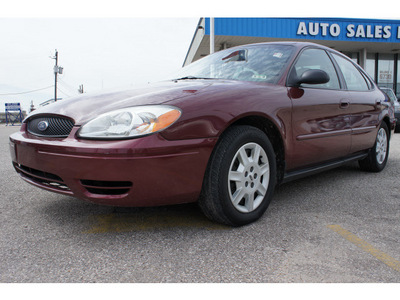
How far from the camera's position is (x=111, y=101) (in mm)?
2027

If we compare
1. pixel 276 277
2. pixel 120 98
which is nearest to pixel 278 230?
pixel 276 277

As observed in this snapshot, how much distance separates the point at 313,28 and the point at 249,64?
13867mm

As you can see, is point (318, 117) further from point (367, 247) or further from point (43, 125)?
point (43, 125)

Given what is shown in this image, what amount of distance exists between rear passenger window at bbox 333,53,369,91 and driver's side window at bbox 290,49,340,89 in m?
0.23

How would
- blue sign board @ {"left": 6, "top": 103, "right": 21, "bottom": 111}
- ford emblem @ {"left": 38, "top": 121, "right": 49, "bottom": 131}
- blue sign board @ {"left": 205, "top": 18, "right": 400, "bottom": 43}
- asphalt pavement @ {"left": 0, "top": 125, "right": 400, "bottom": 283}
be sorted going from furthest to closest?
blue sign board @ {"left": 6, "top": 103, "right": 21, "bottom": 111}, blue sign board @ {"left": 205, "top": 18, "right": 400, "bottom": 43}, ford emblem @ {"left": 38, "top": 121, "right": 49, "bottom": 131}, asphalt pavement @ {"left": 0, "top": 125, "right": 400, "bottom": 283}

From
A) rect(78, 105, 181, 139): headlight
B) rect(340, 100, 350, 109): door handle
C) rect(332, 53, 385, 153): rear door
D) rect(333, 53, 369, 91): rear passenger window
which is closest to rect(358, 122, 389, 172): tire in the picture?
rect(332, 53, 385, 153): rear door

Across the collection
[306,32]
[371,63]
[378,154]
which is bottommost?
[378,154]

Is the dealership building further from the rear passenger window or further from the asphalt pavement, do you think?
the asphalt pavement

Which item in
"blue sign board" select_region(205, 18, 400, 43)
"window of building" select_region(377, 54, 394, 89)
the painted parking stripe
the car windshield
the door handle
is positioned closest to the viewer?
the painted parking stripe

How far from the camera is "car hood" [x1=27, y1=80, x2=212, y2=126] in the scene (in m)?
1.91

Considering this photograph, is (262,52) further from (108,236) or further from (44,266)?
(44,266)

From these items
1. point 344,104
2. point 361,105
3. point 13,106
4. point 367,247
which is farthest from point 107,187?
point 13,106

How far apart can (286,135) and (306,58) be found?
92cm

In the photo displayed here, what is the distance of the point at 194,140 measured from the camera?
1.86 meters
